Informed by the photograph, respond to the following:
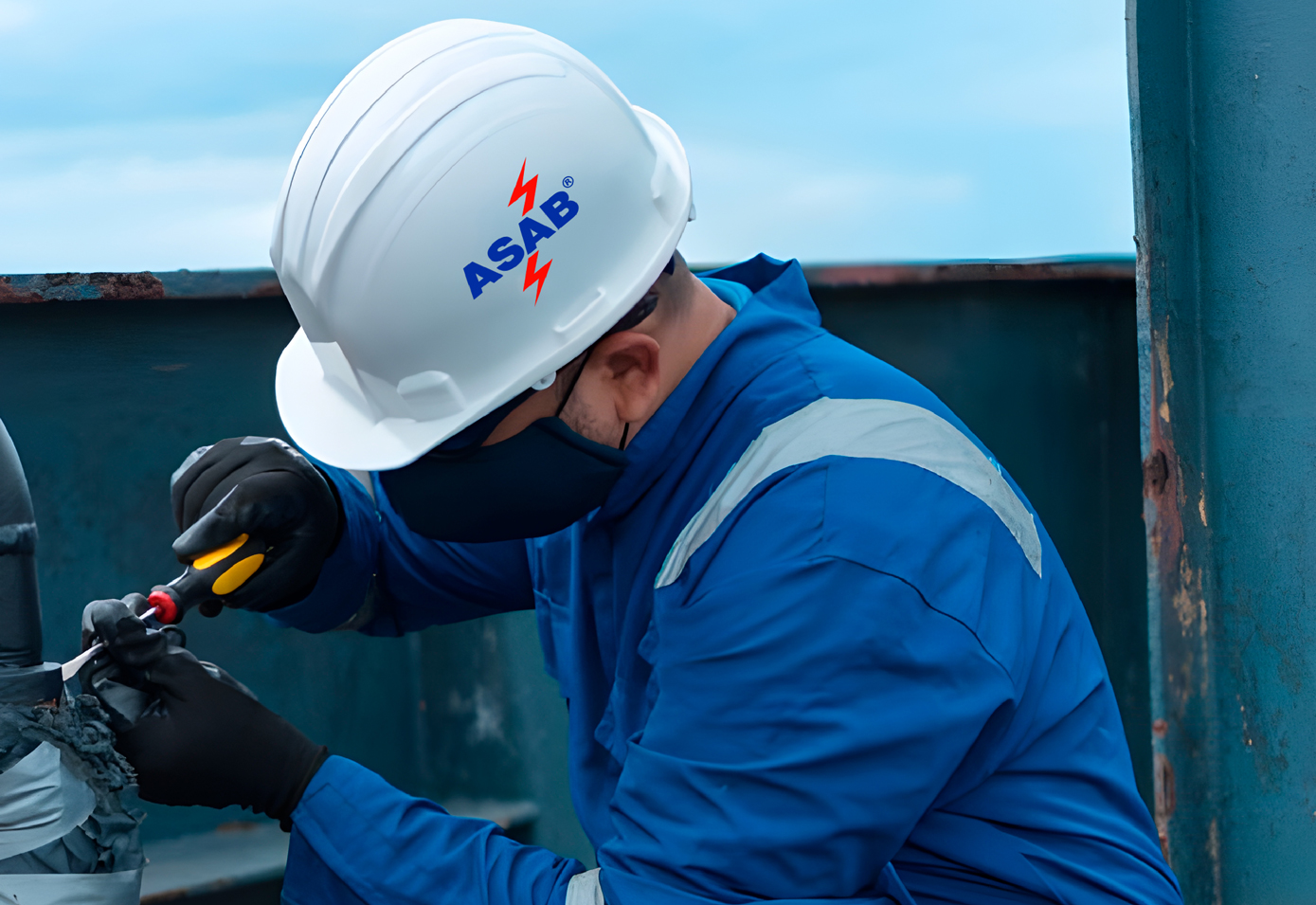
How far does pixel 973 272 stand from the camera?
2393 mm

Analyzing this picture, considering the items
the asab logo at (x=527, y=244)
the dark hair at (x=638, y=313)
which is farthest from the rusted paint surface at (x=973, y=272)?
the asab logo at (x=527, y=244)

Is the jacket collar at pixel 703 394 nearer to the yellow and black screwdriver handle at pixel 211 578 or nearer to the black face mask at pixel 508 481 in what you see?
the black face mask at pixel 508 481

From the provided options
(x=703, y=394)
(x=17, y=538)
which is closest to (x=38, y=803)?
(x=17, y=538)

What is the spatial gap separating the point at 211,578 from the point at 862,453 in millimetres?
743

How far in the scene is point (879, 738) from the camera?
0.96 m

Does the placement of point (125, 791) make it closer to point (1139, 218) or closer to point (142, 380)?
point (142, 380)

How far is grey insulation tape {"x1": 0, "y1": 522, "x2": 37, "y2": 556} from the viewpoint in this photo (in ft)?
3.39

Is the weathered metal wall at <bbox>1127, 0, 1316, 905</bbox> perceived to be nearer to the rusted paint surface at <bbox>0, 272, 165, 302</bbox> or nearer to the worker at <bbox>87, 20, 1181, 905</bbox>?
the worker at <bbox>87, 20, 1181, 905</bbox>

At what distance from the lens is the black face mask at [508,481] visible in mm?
1146

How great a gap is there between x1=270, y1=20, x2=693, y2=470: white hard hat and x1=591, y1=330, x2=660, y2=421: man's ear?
1.4 inches

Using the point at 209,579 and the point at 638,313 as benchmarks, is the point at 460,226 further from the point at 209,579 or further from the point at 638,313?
the point at 209,579

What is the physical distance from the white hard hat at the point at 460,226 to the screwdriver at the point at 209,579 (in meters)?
0.23

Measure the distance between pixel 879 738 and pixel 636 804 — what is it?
23 cm

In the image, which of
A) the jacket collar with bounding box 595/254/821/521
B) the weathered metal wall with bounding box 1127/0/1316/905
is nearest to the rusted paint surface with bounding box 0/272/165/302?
the jacket collar with bounding box 595/254/821/521
